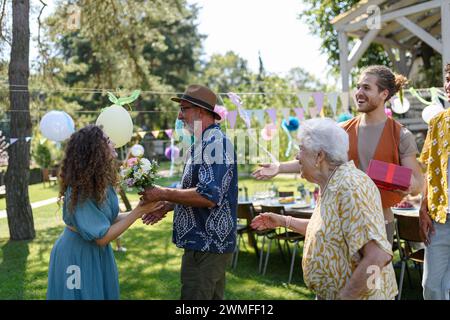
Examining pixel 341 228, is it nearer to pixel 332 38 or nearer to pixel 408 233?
pixel 408 233

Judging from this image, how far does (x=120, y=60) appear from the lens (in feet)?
61.0

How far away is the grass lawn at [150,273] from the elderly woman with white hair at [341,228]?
3.14 m

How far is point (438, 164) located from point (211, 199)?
148 cm

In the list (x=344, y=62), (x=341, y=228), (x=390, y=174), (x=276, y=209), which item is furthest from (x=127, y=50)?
(x=341, y=228)

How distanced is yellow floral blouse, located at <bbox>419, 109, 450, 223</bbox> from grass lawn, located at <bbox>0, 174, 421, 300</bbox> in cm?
245

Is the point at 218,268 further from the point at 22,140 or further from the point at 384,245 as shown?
the point at 22,140

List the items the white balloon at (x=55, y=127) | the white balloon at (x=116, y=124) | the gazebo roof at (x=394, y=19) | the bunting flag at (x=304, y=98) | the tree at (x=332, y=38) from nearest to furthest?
the white balloon at (x=116, y=124), the white balloon at (x=55, y=127), the bunting flag at (x=304, y=98), the gazebo roof at (x=394, y=19), the tree at (x=332, y=38)

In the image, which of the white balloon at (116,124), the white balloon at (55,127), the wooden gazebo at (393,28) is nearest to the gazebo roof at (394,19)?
the wooden gazebo at (393,28)

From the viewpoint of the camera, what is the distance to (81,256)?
2.45m

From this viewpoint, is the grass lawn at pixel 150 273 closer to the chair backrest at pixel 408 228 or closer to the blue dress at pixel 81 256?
the chair backrest at pixel 408 228

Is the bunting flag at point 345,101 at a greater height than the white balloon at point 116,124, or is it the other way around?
the bunting flag at point 345,101

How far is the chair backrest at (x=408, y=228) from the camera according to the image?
185 inches
